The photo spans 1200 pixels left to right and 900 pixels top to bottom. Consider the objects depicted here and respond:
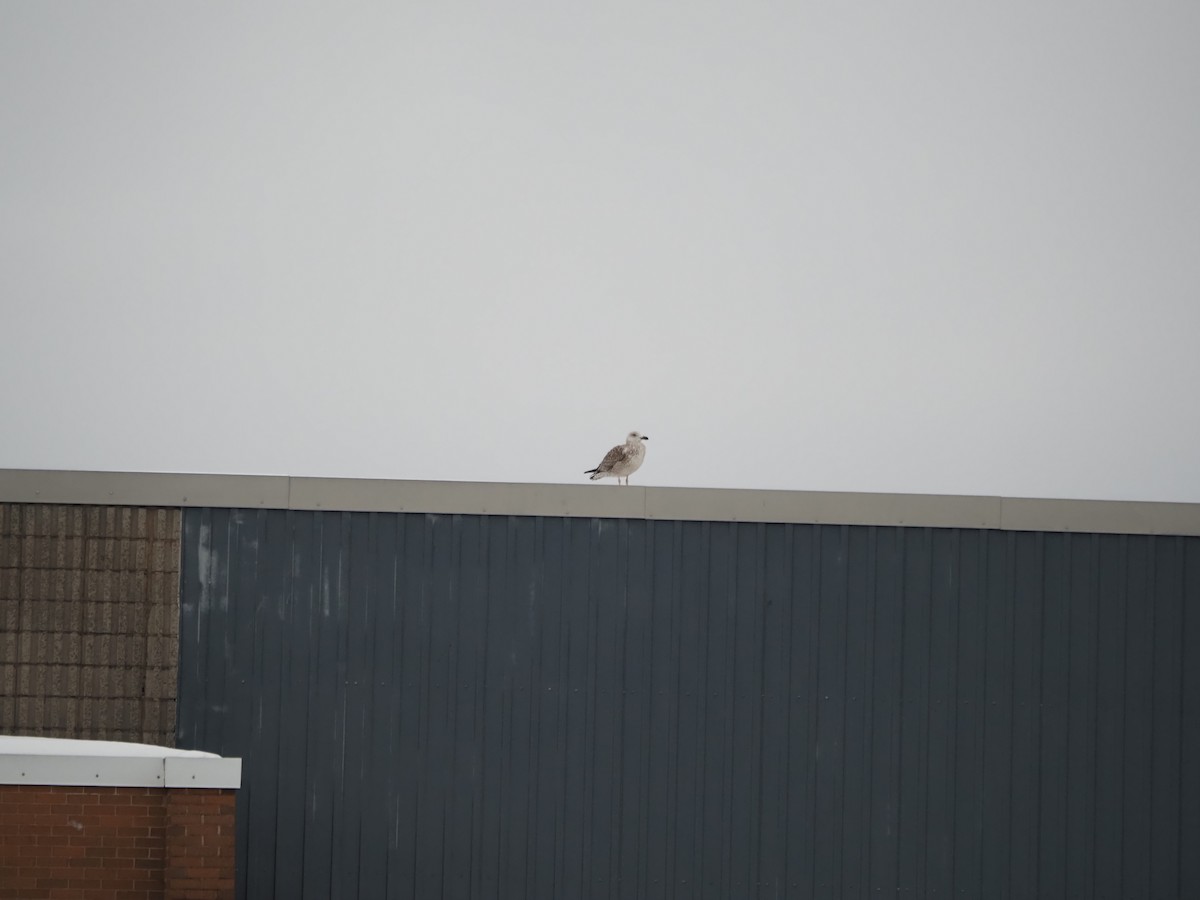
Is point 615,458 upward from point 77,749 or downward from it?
upward

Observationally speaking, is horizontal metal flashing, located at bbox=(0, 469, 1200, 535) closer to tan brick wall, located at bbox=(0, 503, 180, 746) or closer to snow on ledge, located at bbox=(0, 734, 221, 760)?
tan brick wall, located at bbox=(0, 503, 180, 746)

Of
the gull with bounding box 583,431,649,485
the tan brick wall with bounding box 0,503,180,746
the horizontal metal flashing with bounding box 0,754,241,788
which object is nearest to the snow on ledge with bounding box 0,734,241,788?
the horizontal metal flashing with bounding box 0,754,241,788

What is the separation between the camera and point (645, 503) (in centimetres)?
894

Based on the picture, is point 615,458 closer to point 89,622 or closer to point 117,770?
point 89,622

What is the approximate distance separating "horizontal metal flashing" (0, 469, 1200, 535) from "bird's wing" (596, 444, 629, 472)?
750mm

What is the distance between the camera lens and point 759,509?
8.94 metres

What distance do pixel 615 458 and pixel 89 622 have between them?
12.5ft

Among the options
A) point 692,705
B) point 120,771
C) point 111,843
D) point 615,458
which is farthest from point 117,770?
point 615,458

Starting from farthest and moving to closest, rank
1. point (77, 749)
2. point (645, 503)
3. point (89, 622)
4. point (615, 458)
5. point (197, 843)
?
point (615, 458)
point (645, 503)
point (89, 622)
point (77, 749)
point (197, 843)

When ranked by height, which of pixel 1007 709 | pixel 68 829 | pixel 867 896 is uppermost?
pixel 1007 709

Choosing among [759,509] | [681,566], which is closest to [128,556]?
[681,566]

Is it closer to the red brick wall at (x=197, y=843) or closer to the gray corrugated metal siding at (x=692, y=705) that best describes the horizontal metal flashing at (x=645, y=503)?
the gray corrugated metal siding at (x=692, y=705)

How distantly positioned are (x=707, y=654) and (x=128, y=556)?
3974 mm

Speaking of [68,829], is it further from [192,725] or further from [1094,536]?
[1094,536]
